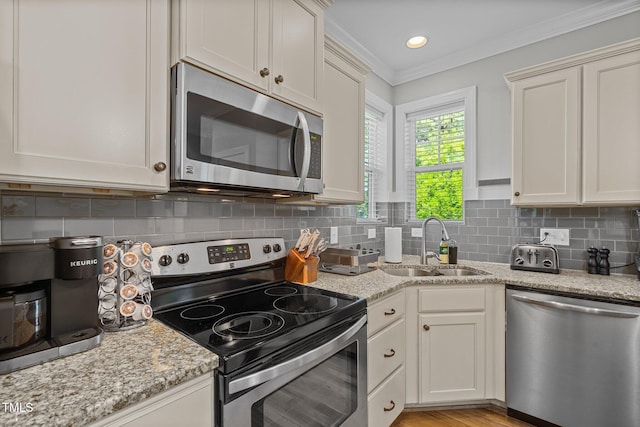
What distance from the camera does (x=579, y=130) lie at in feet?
6.42

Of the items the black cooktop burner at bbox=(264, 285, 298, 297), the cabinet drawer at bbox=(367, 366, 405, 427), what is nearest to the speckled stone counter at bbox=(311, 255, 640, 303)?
the black cooktop burner at bbox=(264, 285, 298, 297)

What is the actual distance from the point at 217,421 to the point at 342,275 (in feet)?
3.82

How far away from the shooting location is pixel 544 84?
2.06 metres

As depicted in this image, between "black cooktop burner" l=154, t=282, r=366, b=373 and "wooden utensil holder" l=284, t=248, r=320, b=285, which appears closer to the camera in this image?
"black cooktop burner" l=154, t=282, r=366, b=373

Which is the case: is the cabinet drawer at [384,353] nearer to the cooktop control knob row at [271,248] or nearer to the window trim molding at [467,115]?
the cooktop control knob row at [271,248]

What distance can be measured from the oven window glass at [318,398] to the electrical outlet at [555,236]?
6.03ft

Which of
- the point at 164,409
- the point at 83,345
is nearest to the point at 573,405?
the point at 164,409

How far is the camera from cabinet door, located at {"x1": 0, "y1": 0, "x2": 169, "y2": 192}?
0.80 m

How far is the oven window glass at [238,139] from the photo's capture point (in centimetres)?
113

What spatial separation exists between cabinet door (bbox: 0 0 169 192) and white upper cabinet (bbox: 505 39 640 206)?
2238mm

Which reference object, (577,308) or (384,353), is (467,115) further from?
(384,353)

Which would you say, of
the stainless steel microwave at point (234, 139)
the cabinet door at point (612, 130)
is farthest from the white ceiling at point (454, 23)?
the stainless steel microwave at point (234, 139)

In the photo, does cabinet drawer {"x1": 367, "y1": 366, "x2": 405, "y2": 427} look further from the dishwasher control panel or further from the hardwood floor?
the dishwasher control panel

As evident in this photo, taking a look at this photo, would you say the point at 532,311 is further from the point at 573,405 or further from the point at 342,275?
the point at 342,275
